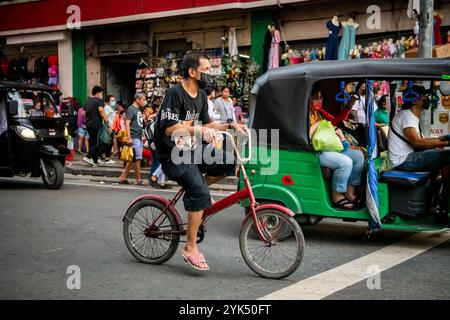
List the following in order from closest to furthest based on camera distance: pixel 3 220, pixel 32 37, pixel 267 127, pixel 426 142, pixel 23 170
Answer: pixel 426 142
pixel 267 127
pixel 3 220
pixel 23 170
pixel 32 37

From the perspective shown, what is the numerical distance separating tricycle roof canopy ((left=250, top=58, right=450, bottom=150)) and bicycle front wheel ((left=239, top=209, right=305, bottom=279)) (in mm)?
1751

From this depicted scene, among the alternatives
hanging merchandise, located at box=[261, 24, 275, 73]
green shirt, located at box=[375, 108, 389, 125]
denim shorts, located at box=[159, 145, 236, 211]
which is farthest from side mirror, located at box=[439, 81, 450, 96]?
hanging merchandise, located at box=[261, 24, 275, 73]

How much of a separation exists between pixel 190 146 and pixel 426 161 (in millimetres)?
2840

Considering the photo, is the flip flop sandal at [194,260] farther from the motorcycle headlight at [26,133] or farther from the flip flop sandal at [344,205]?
the motorcycle headlight at [26,133]

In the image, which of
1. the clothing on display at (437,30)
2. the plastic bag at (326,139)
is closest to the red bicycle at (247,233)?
the plastic bag at (326,139)

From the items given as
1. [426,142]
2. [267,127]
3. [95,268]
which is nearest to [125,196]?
[267,127]

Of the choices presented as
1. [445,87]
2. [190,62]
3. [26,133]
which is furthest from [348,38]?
[190,62]

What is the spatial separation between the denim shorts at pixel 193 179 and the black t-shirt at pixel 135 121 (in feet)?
23.4

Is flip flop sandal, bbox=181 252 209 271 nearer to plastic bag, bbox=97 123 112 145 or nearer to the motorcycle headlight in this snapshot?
the motorcycle headlight

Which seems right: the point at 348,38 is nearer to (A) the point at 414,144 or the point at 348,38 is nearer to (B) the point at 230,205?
(A) the point at 414,144

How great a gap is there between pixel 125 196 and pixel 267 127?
4.22 metres

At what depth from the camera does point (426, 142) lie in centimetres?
660

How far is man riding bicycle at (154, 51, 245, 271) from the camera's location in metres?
5.30
